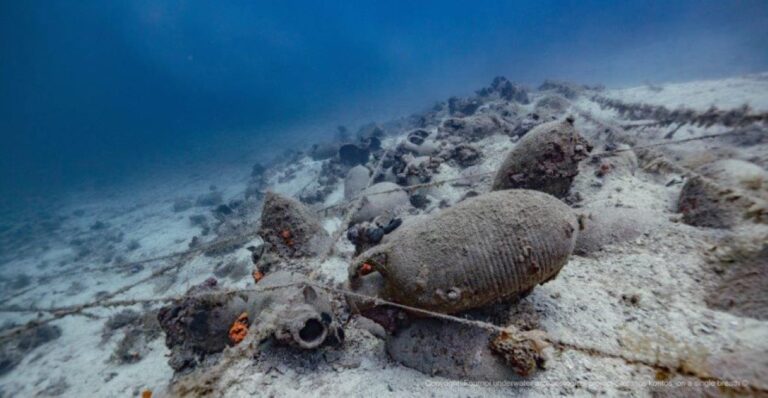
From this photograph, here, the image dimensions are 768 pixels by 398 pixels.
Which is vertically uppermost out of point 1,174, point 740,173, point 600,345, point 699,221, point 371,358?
point 1,174

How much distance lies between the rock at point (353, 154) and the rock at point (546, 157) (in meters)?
10.2

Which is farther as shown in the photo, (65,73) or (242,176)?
(65,73)

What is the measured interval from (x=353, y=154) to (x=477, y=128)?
19.2 ft

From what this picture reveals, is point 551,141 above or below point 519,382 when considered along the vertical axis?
above

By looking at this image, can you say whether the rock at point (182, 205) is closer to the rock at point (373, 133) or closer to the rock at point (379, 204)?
the rock at point (373, 133)

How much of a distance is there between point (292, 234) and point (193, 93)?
159086 mm

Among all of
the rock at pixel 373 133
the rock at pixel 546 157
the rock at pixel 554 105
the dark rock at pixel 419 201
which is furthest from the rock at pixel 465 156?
the rock at pixel 373 133

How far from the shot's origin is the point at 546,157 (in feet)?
14.9

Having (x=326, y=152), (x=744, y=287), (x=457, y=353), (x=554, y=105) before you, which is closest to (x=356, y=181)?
(x=457, y=353)

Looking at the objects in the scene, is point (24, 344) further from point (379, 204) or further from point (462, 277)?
point (462, 277)

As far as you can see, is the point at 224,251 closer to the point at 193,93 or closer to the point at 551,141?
the point at 551,141

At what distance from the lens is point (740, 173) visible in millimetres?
4035

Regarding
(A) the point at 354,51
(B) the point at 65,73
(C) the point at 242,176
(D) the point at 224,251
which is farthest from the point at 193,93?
(D) the point at 224,251

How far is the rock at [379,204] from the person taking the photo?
6.67 meters
